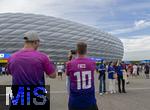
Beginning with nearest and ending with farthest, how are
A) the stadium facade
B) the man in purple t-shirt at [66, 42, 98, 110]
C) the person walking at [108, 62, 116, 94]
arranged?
the man in purple t-shirt at [66, 42, 98, 110]
the person walking at [108, 62, 116, 94]
the stadium facade

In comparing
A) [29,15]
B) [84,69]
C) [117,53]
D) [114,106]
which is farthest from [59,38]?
[84,69]

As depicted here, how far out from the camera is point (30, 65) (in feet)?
16.0

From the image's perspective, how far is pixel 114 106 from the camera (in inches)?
496

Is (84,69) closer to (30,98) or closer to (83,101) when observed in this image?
(83,101)

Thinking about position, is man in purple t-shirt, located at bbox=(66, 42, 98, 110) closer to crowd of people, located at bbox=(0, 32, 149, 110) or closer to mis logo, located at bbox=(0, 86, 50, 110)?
crowd of people, located at bbox=(0, 32, 149, 110)

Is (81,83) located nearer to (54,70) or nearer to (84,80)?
(84,80)

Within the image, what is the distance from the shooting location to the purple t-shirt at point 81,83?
5820 mm

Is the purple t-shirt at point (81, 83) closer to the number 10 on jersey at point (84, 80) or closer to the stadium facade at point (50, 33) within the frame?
the number 10 on jersey at point (84, 80)

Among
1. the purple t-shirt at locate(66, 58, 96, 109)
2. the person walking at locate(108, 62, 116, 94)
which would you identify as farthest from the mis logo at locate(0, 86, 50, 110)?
the person walking at locate(108, 62, 116, 94)

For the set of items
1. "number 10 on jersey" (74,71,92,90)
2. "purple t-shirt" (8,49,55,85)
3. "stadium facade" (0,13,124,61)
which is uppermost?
"stadium facade" (0,13,124,61)

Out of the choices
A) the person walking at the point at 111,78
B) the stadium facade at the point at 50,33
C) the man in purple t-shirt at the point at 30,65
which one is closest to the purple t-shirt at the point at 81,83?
Result: the man in purple t-shirt at the point at 30,65

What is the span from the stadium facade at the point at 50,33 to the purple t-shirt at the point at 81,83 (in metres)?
80.4

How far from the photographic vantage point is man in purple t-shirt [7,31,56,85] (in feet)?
16.0

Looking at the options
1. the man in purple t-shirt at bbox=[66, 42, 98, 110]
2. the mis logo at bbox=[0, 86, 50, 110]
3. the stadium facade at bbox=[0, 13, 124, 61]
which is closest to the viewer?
the mis logo at bbox=[0, 86, 50, 110]
